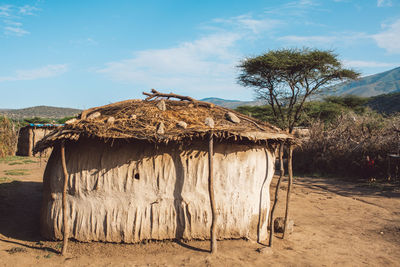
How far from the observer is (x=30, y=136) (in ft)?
65.0

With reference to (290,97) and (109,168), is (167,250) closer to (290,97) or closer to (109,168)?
(109,168)

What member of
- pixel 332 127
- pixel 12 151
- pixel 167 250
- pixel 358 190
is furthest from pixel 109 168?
pixel 12 151

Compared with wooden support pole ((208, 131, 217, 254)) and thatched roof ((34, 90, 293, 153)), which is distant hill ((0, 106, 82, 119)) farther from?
wooden support pole ((208, 131, 217, 254))

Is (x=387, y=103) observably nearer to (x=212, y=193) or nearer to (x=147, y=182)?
(x=212, y=193)

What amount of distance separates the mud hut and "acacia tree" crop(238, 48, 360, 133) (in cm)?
1069

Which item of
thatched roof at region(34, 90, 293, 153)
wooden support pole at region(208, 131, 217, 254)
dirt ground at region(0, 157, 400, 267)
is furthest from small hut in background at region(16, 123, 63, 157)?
wooden support pole at region(208, 131, 217, 254)

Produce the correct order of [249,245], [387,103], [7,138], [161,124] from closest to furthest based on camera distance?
[161,124] < [249,245] < [7,138] < [387,103]

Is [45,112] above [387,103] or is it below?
below

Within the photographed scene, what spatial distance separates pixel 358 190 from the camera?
39.6 feet

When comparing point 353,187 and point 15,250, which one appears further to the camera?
point 353,187

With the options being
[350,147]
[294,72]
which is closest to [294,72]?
[294,72]

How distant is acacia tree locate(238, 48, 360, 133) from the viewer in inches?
652

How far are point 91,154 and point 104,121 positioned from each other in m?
0.66

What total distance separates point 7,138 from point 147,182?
17688 mm
